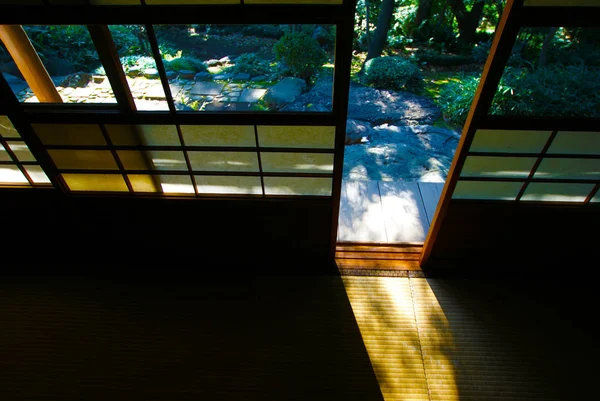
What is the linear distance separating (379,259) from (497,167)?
1.14m

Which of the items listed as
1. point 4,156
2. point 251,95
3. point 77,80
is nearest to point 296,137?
point 251,95

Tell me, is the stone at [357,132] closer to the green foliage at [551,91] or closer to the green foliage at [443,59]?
the green foliage at [551,91]

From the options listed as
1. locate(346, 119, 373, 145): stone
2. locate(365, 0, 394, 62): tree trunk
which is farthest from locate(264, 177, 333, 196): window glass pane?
locate(365, 0, 394, 62): tree trunk

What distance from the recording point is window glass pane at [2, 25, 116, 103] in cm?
161

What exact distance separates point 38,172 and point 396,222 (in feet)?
9.21

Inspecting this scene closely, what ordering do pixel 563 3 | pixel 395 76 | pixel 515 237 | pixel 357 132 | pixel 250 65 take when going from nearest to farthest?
pixel 563 3 → pixel 250 65 → pixel 515 237 → pixel 357 132 → pixel 395 76

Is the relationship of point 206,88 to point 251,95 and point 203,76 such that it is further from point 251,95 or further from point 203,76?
point 251,95

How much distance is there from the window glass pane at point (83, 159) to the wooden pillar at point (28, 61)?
373 millimetres

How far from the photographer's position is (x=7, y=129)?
6.68 feet

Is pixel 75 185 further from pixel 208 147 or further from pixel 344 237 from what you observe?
pixel 344 237

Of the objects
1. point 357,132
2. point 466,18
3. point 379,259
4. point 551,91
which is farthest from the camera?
point 466,18

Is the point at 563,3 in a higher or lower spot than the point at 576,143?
higher

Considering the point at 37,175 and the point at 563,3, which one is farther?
the point at 37,175

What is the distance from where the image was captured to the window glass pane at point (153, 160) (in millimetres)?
2094
